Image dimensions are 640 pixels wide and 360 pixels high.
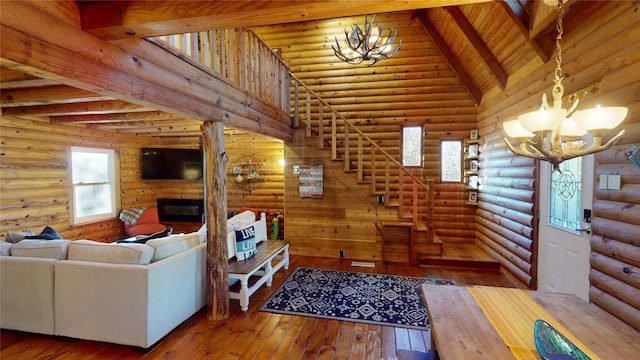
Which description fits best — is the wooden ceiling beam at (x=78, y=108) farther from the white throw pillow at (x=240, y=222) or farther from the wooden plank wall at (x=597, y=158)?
the wooden plank wall at (x=597, y=158)

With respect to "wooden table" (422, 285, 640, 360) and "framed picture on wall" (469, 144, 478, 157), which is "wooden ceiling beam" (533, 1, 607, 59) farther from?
"wooden table" (422, 285, 640, 360)

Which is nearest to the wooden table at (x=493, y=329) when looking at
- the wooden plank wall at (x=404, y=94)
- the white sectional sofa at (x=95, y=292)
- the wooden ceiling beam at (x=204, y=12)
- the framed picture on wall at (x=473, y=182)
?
the wooden ceiling beam at (x=204, y=12)

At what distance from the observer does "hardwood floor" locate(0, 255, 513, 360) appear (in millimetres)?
2492

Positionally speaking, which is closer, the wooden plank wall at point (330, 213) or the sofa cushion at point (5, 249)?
the sofa cushion at point (5, 249)

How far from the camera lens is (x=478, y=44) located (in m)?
4.32

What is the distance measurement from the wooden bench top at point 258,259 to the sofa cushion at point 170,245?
57cm

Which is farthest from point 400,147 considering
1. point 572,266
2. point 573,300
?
point 573,300

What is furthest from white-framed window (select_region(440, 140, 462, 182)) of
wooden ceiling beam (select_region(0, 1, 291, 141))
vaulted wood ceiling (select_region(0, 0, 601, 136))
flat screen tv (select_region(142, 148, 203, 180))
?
flat screen tv (select_region(142, 148, 203, 180))

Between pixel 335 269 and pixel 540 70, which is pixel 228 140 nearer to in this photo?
pixel 335 269

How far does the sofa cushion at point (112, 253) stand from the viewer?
8.55ft

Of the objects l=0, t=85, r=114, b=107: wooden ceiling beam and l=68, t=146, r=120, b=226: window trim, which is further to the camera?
l=68, t=146, r=120, b=226: window trim

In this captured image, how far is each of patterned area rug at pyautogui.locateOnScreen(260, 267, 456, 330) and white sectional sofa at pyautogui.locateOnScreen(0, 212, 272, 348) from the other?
117cm

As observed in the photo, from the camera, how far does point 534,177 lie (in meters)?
3.62

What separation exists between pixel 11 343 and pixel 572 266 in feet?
18.1
